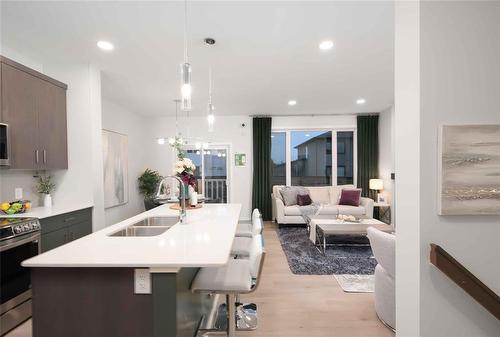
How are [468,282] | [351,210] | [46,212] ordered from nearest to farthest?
[468,282] → [46,212] → [351,210]

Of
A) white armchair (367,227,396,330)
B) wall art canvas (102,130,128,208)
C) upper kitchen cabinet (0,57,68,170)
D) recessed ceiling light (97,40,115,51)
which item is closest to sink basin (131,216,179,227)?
upper kitchen cabinet (0,57,68,170)

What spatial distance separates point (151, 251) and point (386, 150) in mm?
5973

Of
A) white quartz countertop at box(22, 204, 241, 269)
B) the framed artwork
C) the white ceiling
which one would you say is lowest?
white quartz countertop at box(22, 204, 241, 269)

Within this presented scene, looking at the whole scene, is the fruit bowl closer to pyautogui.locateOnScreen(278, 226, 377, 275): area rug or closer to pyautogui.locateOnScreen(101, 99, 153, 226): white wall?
pyautogui.locateOnScreen(101, 99, 153, 226): white wall

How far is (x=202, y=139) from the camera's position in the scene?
6.25 meters

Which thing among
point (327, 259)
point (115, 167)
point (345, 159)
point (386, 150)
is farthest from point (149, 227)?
point (386, 150)

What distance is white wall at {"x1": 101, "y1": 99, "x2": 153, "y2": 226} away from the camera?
476cm

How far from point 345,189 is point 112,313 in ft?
17.3

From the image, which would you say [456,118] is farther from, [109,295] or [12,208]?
[12,208]

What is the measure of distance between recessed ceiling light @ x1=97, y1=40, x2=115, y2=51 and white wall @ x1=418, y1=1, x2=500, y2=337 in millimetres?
2905

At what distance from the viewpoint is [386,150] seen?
5.80 meters

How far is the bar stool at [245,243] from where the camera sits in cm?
201

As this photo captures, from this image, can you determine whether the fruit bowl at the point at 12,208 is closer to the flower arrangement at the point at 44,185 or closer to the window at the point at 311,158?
the flower arrangement at the point at 44,185

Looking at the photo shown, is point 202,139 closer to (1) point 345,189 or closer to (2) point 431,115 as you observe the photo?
(1) point 345,189
